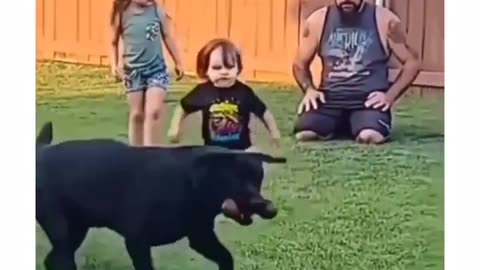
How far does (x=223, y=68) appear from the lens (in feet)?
4.68

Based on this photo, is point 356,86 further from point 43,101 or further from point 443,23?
point 43,101

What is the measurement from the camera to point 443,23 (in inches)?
54.9

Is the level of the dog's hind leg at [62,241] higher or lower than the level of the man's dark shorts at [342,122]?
lower

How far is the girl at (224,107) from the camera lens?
143cm

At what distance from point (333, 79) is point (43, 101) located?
404 millimetres

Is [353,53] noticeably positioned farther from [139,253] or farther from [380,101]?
[139,253]

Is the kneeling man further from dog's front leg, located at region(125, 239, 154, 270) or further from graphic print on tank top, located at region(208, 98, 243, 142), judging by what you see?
dog's front leg, located at region(125, 239, 154, 270)

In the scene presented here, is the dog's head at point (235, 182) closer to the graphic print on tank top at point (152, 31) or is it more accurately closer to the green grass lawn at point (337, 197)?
the green grass lawn at point (337, 197)

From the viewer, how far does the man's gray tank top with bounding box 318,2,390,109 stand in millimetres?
1424

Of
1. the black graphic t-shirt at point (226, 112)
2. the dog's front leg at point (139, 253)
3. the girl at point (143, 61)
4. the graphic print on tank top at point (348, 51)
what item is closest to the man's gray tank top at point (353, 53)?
the graphic print on tank top at point (348, 51)

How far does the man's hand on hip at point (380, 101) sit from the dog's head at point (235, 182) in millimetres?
145

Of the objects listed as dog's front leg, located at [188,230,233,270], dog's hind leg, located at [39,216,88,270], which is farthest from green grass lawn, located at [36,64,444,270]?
dog's hind leg, located at [39,216,88,270]
